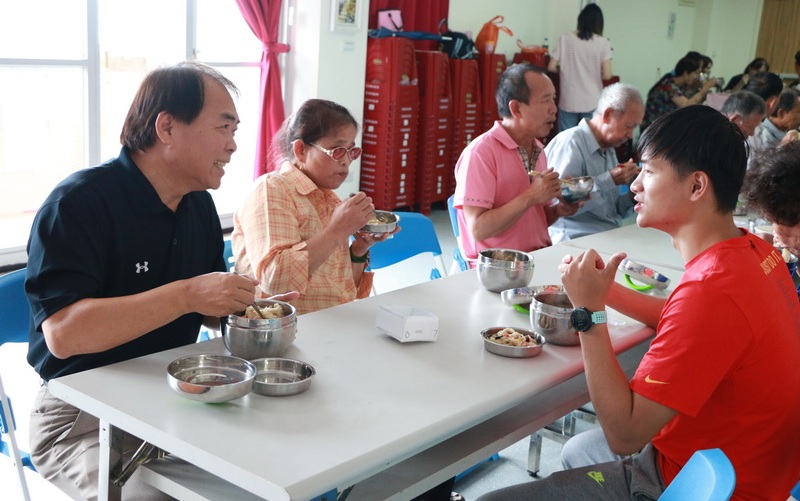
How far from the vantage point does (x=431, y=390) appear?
1648 mm

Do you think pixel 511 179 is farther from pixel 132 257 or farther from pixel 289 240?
pixel 132 257

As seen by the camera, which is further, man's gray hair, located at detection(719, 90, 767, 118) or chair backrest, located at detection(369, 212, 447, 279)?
man's gray hair, located at detection(719, 90, 767, 118)

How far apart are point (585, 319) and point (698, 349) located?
0.76ft

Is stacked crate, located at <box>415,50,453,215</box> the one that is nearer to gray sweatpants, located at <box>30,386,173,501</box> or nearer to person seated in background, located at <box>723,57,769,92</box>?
person seated in background, located at <box>723,57,769,92</box>

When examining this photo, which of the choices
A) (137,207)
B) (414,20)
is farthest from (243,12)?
(137,207)

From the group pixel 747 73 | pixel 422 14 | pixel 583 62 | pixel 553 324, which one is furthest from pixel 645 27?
pixel 553 324

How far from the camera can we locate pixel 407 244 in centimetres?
311

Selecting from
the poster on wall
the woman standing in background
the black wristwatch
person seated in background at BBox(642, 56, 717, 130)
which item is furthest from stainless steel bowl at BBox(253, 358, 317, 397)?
person seated in background at BBox(642, 56, 717, 130)

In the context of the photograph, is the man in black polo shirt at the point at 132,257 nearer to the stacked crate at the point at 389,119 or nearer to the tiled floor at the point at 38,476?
the tiled floor at the point at 38,476

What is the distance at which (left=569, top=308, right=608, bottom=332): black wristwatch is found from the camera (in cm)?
168

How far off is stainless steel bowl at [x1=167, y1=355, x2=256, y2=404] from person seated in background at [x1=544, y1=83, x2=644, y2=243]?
211cm

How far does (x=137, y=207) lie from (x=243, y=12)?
391cm

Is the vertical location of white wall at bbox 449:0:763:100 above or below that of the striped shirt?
above

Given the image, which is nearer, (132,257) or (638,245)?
(132,257)
